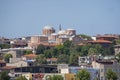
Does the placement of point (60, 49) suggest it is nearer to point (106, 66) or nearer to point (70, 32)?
point (106, 66)

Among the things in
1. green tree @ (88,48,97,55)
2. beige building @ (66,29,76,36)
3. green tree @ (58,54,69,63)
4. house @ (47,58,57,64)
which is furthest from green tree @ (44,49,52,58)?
beige building @ (66,29,76,36)

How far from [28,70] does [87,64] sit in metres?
7.94

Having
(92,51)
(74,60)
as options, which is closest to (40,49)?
(92,51)

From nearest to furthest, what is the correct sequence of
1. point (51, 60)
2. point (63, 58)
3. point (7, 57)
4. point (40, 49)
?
point (51, 60) < point (63, 58) < point (7, 57) < point (40, 49)

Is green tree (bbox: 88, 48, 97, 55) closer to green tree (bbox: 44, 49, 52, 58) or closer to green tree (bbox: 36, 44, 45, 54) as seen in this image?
green tree (bbox: 44, 49, 52, 58)

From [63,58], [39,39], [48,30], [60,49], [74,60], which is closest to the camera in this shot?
[74,60]

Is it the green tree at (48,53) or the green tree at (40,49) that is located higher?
the green tree at (40,49)

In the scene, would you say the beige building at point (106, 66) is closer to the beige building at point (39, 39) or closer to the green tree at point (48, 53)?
the green tree at point (48, 53)

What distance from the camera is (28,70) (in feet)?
A: 188

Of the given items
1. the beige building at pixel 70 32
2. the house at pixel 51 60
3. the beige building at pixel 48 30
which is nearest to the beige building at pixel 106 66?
the house at pixel 51 60

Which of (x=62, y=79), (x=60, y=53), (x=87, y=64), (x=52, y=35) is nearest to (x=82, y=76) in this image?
(x=62, y=79)

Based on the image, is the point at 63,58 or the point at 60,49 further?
the point at 60,49

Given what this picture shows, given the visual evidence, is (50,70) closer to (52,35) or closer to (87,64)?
(87,64)

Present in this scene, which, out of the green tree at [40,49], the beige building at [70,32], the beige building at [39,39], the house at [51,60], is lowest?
the house at [51,60]
